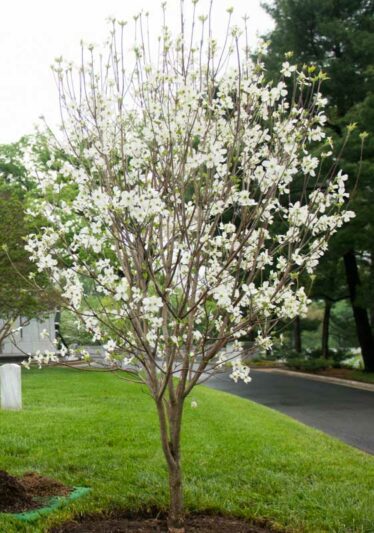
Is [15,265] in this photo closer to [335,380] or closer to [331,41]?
[335,380]

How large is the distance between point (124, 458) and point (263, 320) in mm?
3038

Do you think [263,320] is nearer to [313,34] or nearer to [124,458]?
[124,458]

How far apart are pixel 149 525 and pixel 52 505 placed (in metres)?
0.91

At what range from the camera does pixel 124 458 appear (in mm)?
6277

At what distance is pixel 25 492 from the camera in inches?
190

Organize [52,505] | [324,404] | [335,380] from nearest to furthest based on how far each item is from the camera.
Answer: [52,505]
[324,404]
[335,380]

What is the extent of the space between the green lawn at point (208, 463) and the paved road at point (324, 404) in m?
0.72

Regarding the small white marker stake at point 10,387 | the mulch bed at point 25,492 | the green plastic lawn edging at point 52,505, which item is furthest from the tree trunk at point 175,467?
the small white marker stake at point 10,387

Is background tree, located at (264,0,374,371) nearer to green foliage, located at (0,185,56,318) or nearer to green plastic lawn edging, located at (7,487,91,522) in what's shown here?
green foliage, located at (0,185,56,318)

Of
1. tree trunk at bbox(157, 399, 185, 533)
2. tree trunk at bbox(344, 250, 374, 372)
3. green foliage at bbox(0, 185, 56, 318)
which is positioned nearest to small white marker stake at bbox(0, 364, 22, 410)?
tree trunk at bbox(157, 399, 185, 533)

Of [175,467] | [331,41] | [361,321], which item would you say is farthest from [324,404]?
[331,41]

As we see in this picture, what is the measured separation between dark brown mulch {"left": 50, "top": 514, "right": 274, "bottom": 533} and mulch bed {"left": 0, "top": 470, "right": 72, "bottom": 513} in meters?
0.57

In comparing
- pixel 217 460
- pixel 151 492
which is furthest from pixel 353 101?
pixel 151 492

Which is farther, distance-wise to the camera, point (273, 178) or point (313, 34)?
point (313, 34)
